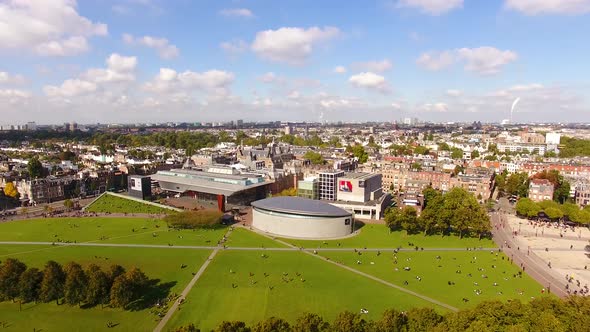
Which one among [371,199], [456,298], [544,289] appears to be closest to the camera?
[456,298]

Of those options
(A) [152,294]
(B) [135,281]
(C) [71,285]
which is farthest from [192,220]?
(C) [71,285]

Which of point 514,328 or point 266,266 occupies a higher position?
point 514,328

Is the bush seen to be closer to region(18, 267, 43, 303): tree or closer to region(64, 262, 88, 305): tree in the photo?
region(18, 267, 43, 303): tree

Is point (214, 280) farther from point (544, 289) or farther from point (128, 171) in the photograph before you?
point (128, 171)

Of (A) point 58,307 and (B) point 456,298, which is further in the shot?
(B) point 456,298

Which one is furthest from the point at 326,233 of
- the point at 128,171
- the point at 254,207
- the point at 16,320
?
the point at 128,171

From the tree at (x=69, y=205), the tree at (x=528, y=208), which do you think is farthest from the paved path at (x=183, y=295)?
the tree at (x=528, y=208)

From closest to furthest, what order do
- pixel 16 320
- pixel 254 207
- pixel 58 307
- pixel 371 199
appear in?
pixel 16 320 → pixel 58 307 → pixel 254 207 → pixel 371 199
